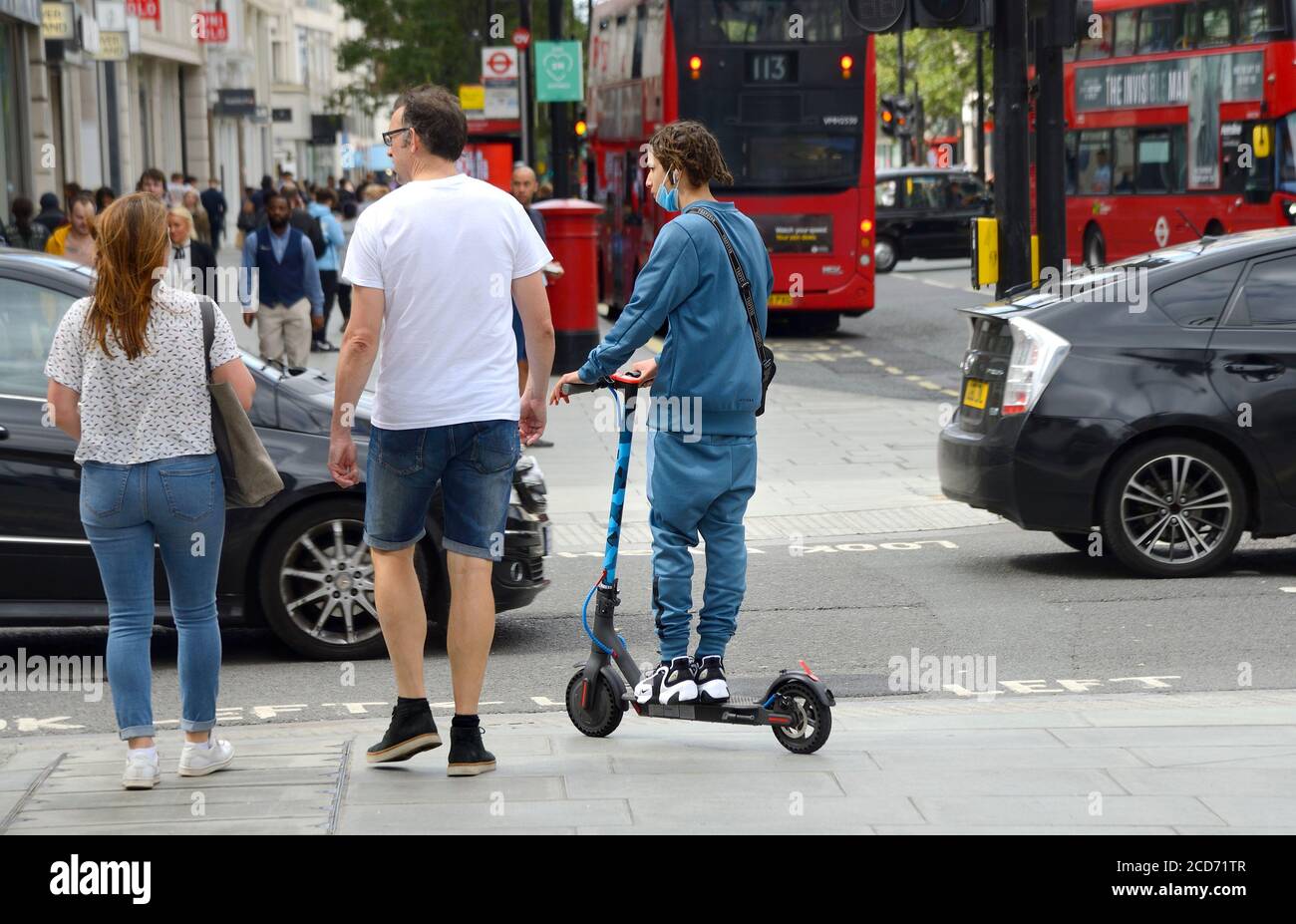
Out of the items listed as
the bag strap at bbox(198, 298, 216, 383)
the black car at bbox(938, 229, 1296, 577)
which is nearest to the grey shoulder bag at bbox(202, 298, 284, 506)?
the bag strap at bbox(198, 298, 216, 383)

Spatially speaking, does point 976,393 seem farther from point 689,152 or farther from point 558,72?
point 558,72

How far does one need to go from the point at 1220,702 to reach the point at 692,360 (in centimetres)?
215

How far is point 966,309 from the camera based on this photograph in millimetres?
9430

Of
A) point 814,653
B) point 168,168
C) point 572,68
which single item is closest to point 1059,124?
point 814,653

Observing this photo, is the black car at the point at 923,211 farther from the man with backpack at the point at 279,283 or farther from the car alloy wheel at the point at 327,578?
the car alloy wheel at the point at 327,578

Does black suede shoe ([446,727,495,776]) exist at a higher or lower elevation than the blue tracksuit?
lower

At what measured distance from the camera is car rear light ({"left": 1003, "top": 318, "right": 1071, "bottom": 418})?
8.80 metres

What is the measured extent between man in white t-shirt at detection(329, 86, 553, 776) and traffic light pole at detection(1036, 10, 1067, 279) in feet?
22.5

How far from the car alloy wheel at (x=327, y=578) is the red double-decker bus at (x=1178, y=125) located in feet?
61.7

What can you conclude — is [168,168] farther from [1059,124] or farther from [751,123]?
[1059,124]

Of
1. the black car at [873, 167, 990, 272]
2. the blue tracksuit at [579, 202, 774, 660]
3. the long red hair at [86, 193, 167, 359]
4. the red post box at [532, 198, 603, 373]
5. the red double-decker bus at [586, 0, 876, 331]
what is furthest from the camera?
the black car at [873, 167, 990, 272]

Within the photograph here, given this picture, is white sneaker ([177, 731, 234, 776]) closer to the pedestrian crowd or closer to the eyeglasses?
the pedestrian crowd

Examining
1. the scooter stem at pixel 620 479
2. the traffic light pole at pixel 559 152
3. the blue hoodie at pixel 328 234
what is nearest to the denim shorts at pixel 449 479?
the scooter stem at pixel 620 479

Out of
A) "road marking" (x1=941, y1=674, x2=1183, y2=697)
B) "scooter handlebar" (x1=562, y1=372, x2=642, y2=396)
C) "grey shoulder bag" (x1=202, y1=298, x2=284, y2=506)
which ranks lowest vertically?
"road marking" (x1=941, y1=674, x2=1183, y2=697)
